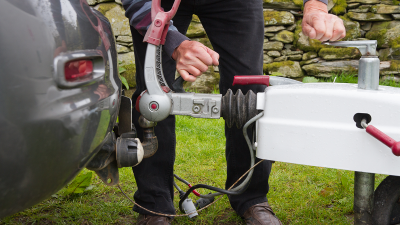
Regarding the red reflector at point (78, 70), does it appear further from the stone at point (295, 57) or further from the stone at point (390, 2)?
the stone at point (390, 2)

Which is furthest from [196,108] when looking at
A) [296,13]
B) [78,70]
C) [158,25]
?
[296,13]

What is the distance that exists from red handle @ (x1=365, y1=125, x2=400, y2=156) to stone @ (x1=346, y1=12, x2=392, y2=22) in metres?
4.37

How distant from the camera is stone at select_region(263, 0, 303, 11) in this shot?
15.1ft

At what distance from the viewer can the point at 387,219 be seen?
1001 mm

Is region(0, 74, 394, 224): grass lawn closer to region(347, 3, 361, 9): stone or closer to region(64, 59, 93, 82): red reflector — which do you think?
region(64, 59, 93, 82): red reflector

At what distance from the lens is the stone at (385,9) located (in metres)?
4.45

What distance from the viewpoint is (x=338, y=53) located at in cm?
456

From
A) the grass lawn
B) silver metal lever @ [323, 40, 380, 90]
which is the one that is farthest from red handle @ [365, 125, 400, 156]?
the grass lawn

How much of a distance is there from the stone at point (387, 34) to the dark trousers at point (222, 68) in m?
3.71

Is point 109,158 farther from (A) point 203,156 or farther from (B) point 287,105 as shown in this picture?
(A) point 203,156

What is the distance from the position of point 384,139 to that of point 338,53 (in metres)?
4.17

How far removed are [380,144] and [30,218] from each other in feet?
5.25

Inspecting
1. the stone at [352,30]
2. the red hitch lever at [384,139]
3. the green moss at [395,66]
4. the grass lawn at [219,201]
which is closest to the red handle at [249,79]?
the red hitch lever at [384,139]

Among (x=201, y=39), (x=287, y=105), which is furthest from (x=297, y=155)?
(x=201, y=39)
